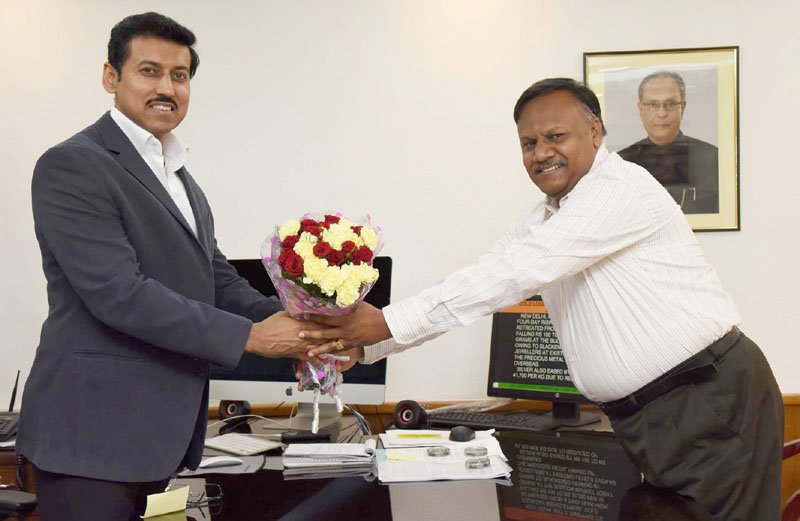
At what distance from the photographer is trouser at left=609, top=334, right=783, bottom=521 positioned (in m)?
1.87

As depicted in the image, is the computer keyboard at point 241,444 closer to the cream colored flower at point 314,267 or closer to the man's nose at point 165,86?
the cream colored flower at point 314,267

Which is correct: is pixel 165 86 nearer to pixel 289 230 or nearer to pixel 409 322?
pixel 289 230

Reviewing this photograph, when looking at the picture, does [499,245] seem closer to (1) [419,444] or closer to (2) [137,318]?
(1) [419,444]

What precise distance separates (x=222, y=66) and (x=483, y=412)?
5.82 feet

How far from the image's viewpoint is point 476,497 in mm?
1841

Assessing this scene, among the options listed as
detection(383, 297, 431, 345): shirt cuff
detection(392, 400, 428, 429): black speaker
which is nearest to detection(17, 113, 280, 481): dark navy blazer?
detection(383, 297, 431, 345): shirt cuff

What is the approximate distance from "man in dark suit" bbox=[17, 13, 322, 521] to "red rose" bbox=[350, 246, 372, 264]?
303 mm

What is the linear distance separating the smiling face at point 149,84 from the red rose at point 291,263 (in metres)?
0.45

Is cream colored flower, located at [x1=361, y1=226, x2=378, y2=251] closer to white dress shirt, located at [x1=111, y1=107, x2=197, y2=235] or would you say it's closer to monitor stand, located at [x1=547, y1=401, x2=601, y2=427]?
white dress shirt, located at [x1=111, y1=107, x2=197, y2=235]

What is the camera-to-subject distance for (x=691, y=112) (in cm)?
315

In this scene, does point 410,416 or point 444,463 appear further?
point 410,416

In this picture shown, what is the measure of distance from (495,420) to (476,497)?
3.29 feet

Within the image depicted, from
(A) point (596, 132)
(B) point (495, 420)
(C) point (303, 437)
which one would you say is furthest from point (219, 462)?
(A) point (596, 132)

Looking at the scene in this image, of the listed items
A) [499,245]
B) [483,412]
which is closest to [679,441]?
[499,245]
